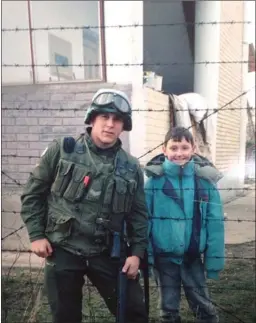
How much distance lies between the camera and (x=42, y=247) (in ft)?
6.66

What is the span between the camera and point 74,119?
474 cm

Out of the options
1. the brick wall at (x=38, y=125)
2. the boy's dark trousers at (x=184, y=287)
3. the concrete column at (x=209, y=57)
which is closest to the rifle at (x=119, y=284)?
the boy's dark trousers at (x=184, y=287)

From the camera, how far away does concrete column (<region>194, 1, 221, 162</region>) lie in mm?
7051

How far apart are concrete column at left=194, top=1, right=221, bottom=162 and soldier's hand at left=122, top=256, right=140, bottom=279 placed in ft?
16.8

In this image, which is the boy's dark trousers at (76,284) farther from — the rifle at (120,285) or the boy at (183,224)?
the boy at (183,224)

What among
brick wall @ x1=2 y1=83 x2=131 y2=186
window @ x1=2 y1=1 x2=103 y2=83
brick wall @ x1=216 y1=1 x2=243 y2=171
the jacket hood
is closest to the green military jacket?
the jacket hood

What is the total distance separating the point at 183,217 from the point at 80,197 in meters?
0.71

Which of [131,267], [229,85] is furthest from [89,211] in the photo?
[229,85]

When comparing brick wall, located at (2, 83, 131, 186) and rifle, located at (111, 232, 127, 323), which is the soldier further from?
brick wall, located at (2, 83, 131, 186)

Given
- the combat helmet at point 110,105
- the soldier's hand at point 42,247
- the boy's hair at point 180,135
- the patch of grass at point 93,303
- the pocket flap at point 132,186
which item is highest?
the combat helmet at point 110,105

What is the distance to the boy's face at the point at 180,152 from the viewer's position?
2398mm

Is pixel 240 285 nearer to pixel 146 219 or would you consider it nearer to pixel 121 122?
pixel 146 219

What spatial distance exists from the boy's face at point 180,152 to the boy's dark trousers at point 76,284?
728 mm

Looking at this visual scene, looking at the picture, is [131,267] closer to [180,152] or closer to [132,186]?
[132,186]
